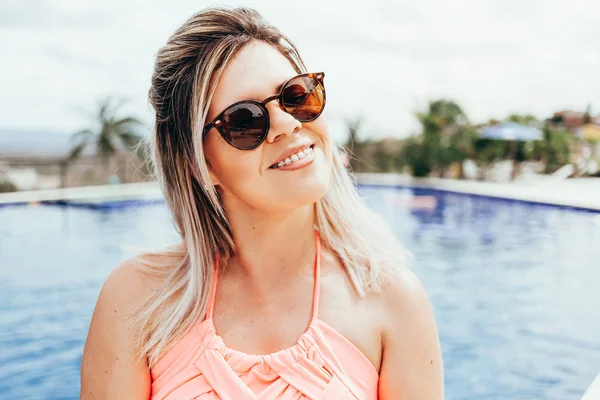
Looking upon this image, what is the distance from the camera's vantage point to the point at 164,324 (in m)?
1.49

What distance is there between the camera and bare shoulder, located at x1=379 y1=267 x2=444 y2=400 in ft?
4.71

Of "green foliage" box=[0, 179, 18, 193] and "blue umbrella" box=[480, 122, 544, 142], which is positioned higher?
"blue umbrella" box=[480, 122, 544, 142]

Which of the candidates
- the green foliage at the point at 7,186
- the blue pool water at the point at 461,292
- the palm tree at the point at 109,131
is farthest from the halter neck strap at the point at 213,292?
the palm tree at the point at 109,131

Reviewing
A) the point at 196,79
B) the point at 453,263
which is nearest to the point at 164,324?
the point at 196,79

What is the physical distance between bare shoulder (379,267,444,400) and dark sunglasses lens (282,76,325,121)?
1.60 ft

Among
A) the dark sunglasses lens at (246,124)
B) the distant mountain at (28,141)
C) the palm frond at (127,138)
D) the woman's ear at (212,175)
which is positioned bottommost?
the distant mountain at (28,141)

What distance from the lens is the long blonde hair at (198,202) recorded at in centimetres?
147

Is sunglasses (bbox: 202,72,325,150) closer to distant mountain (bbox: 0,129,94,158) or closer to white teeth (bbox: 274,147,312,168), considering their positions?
white teeth (bbox: 274,147,312,168)

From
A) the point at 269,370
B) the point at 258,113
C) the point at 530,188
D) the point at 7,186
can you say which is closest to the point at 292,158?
the point at 258,113

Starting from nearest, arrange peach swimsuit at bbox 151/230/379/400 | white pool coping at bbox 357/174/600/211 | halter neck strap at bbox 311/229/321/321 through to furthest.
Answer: peach swimsuit at bbox 151/230/379/400
halter neck strap at bbox 311/229/321/321
white pool coping at bbox 357/174/600/211

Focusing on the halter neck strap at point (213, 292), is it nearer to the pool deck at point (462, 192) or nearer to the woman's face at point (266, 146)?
the woman's face at point (266, 146)

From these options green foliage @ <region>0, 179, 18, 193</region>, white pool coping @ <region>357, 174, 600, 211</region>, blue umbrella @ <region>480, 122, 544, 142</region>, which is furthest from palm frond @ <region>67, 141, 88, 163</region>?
blue umbrella @ <region>480, 122, 544, 142</region>

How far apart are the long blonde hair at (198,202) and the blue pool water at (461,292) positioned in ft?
2.15

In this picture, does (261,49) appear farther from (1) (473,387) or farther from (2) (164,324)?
(1) (473,387)
